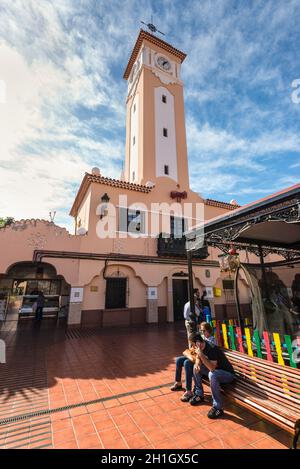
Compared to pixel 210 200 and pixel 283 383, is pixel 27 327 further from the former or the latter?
pixel 210 200

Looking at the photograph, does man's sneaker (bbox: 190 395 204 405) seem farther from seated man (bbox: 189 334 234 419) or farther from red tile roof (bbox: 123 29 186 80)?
red tile roof (bbox: 123 29 186 80)

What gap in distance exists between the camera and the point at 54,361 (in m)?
6.18

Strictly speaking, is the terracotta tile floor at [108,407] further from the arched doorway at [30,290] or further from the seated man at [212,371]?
the arched doorway at [30,290]

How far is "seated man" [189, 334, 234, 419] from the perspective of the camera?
3389mm

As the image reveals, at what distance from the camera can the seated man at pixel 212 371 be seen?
11.1 ft

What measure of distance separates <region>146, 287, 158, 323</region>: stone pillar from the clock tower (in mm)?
7124

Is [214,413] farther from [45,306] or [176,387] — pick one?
[45,306]

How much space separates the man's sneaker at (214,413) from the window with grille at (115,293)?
8.98m

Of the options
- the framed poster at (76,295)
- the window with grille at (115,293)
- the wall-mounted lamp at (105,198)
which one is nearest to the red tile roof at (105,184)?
the wall-mounted lamp at (105,198)

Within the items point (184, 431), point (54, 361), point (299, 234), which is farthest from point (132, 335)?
point (299, 234)

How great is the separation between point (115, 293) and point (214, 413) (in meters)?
9.18

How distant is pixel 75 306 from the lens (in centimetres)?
1080

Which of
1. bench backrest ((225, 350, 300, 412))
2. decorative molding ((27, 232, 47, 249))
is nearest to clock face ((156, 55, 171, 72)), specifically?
decorative molding ((27, 232, 47, 249))
